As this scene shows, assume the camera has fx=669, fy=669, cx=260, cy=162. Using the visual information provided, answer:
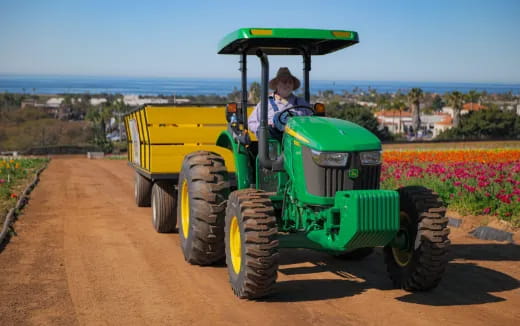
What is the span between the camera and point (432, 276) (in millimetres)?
7016

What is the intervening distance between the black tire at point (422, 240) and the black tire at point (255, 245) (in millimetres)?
1502

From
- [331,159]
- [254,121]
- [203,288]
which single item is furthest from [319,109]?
[203,288]

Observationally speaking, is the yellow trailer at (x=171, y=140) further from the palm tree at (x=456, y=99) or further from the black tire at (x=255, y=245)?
the palm tree at (x=456, y=99)

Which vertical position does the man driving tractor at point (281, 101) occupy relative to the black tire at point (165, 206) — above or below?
above

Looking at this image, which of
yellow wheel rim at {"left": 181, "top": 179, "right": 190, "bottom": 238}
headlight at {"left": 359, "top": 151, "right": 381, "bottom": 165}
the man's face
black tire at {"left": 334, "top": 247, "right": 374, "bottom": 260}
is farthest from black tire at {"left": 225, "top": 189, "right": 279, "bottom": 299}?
black tire at {"left": 334, "top": 247, "right": 374, "bottom": 260}

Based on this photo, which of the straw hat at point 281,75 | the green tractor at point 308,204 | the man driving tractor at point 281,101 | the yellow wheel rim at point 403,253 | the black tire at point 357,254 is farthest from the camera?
the black tire at point 357,254

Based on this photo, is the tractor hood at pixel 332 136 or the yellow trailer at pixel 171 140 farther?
the yellow trailer at pixel 171 140

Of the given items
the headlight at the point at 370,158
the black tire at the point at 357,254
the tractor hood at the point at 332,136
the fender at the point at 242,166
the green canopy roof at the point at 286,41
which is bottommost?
the black tire at the point at 357,254

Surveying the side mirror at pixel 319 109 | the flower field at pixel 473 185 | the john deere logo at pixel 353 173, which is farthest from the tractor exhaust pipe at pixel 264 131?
the flower field at pixel 473 185

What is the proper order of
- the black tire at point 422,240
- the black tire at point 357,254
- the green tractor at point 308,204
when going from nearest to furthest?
the green tractor at point 308,204, the black tire at point 422,240, the black tire at point 357,254

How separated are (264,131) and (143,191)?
710cm

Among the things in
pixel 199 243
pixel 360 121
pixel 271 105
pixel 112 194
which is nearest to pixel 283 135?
pixel 271 105

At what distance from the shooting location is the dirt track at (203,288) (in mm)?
6426

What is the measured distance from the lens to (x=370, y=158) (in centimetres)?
691
